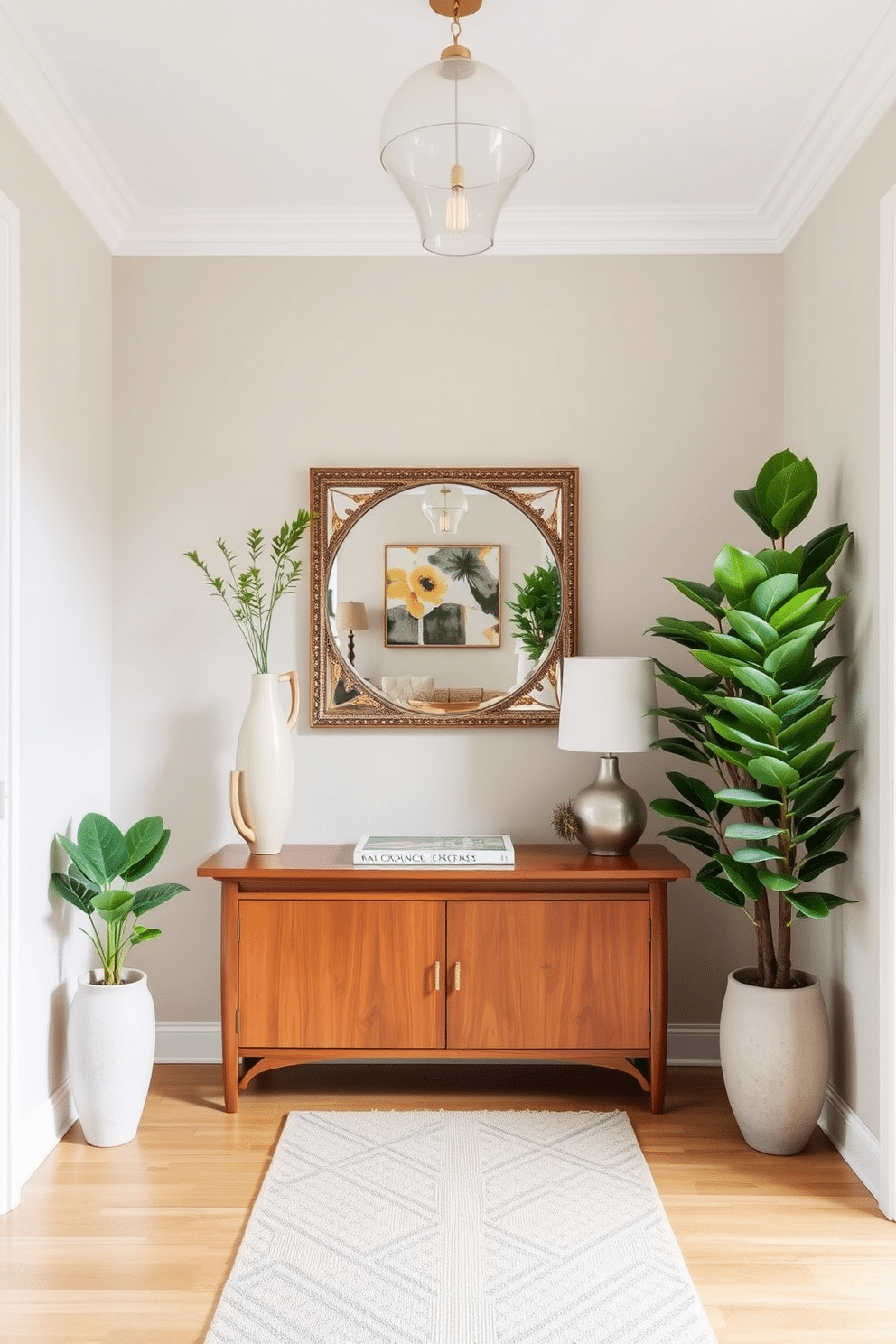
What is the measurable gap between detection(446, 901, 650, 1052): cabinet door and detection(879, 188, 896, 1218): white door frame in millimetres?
708

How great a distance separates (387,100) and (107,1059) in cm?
261

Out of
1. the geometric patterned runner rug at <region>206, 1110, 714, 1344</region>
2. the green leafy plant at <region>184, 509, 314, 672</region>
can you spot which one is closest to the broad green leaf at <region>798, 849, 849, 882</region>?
the geometric patterned runner rug at <region>206, 1110, 714, 1344</region>

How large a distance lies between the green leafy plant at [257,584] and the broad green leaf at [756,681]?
55.5 inches

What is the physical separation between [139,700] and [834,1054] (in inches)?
92.9

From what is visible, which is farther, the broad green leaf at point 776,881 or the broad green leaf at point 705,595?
the broad green leaf at point 705,595

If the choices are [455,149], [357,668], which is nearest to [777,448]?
[357,668]

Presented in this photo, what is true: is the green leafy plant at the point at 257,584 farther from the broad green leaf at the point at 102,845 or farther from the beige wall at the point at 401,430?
the broad green leaf at the point at 102,845

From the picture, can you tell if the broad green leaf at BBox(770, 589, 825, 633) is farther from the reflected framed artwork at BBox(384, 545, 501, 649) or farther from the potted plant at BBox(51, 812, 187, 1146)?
the potted plant at BBox(51, 812, 187, 1146)

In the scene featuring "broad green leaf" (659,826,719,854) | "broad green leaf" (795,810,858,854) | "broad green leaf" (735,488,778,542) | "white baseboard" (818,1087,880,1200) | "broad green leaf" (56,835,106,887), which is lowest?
"white baseboard" (818,1087,880,1200)

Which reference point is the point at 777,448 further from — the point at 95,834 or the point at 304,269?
the point at 95,834

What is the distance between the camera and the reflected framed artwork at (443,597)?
3400mm

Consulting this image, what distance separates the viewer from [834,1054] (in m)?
2.91

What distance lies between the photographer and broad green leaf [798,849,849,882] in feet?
8.84

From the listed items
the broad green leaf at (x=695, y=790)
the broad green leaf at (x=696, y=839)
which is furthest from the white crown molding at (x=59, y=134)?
the broad green leaf at (x=696, y=839)
